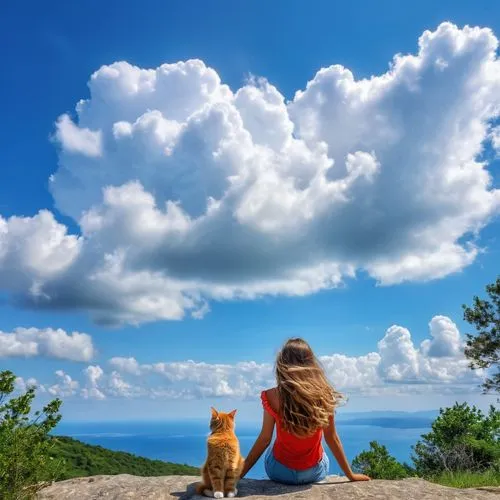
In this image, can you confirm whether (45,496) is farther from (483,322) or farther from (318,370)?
(483,322)

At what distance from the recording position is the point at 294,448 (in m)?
8.18

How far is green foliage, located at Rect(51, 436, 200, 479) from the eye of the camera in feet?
90.1

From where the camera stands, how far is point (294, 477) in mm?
8375

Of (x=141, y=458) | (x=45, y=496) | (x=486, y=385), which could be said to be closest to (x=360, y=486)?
(x=45, y=496)

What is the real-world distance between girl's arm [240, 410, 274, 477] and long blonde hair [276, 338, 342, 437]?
0.94ft

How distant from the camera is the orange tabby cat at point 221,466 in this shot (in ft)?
25.9

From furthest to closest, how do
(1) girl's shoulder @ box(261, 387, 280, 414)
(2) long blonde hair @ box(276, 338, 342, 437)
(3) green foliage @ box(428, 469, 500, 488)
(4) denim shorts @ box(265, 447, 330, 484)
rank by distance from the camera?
1. (3) green foliage @ box(428, 469, 500, 488)
2. (4) denim shorts @ box(265, 447, 330, 484)
3. (1) girl's shoulder @ box(261, 387, 280, 414)
4. (2) long blonde hair @ box(276, 338, 342, 437)

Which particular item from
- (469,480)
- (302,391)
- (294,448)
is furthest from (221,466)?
(469,480)

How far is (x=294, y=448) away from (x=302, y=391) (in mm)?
1128

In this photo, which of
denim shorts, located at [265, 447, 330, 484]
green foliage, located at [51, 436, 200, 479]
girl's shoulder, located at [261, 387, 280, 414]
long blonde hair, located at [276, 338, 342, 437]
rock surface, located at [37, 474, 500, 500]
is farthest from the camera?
green foliage, located at [51, 436, 200, 479]

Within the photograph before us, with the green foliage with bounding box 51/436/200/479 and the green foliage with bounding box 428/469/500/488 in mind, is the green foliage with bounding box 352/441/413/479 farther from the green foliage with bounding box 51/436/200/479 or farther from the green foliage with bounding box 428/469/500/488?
the green foliage with bounding box 51/436/200/479

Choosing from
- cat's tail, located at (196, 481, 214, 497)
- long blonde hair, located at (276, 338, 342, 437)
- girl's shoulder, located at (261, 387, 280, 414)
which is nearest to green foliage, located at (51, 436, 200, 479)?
cat's tail, located at (196, 481, 214, 497)

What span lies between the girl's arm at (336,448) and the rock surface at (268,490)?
220mm

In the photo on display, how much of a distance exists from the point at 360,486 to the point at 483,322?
691 inches
